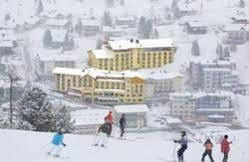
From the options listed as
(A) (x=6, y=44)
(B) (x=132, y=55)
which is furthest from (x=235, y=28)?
(A) (x=6, y=44)

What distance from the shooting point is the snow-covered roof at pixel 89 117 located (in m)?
29.5

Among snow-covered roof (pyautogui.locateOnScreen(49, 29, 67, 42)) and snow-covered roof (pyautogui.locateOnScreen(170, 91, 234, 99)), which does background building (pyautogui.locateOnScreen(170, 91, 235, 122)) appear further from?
snow-covered roof (pyautogui.locateOnScreen(49, 29, 67, 42))

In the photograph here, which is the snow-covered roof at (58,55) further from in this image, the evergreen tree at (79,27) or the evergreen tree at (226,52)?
the evergreen tree at (226,52)

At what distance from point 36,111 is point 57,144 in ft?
14.9

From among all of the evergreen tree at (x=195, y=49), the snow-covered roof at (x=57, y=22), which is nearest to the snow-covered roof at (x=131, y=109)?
the evergreen tree at (x=195, y=49)

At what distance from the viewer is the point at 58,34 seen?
54.8 m

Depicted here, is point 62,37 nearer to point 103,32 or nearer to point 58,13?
point 103,32

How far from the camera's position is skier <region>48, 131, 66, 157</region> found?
10055mm

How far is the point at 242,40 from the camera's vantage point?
51.8 meters

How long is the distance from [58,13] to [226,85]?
23.0 m

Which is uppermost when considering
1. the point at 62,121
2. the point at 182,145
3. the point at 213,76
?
the point at 182,145

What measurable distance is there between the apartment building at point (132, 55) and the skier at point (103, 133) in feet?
103

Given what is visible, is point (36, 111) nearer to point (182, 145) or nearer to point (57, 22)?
point (182, 145)

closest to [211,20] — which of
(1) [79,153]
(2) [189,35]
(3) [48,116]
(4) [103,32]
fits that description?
(2) [189,35]
